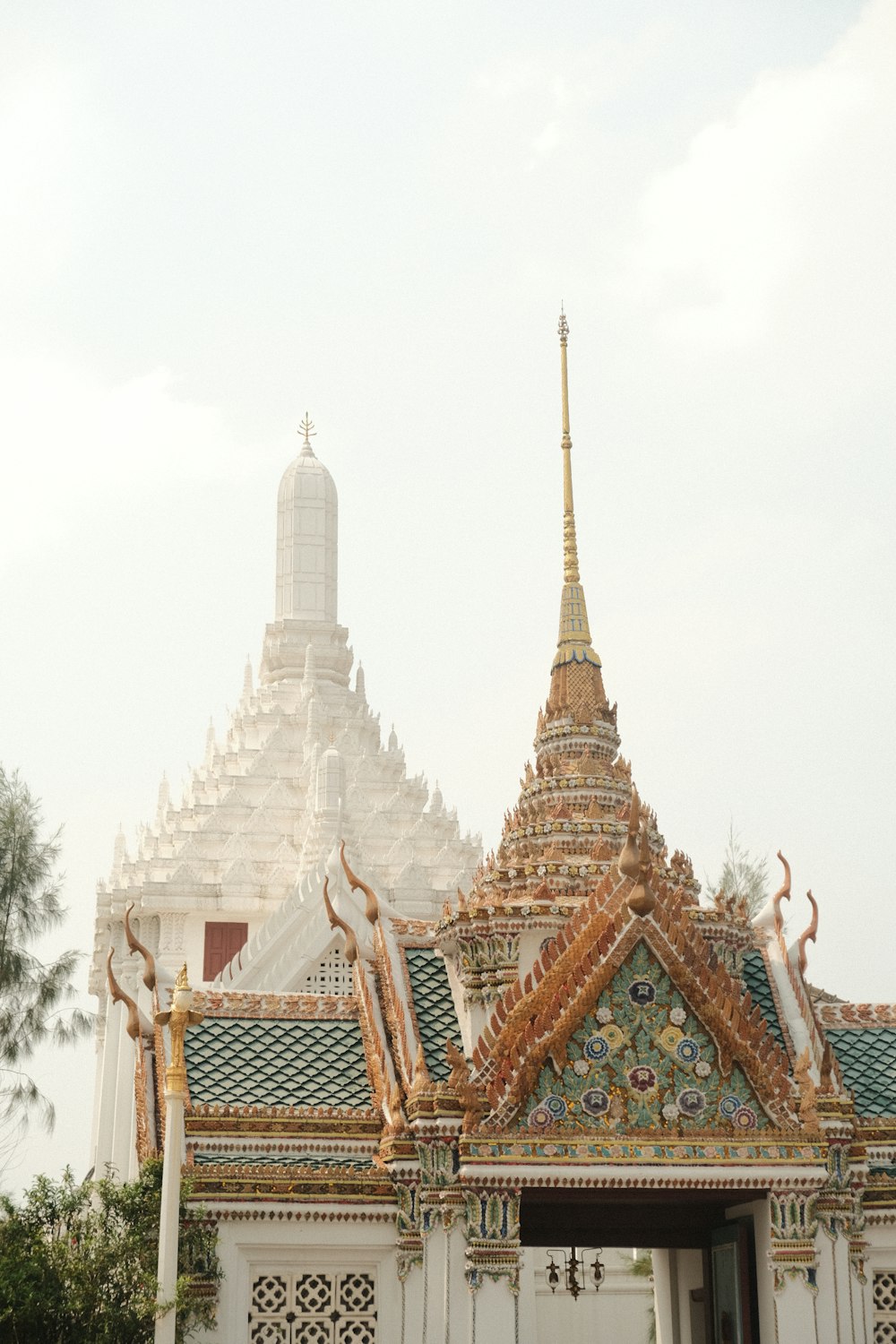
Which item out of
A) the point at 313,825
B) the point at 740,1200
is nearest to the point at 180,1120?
the point at 740,1200

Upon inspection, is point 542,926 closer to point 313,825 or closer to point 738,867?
point 738,867

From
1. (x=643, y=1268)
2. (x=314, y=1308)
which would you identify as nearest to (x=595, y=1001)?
(x=314, y=1308)

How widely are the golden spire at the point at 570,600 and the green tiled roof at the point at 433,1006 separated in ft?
17.9

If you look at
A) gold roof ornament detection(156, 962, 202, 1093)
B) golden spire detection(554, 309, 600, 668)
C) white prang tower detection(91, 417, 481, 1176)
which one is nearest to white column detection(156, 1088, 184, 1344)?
gold roof ornament detection(156, 962, 202, 1093)

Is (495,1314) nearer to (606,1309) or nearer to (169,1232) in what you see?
(169,1232)

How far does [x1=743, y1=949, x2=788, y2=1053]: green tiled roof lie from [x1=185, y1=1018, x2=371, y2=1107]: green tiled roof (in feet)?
12.3

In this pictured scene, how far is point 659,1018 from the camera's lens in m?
14.0

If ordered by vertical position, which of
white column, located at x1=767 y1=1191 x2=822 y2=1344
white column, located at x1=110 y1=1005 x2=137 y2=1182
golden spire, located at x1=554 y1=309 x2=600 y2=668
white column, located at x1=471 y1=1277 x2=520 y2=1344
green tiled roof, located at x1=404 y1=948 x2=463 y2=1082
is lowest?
white column, located at x1=471 y1=1277 x2=520 y2=1344

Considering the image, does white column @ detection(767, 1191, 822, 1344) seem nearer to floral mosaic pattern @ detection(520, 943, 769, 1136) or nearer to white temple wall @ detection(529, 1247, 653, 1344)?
floral mosaic pattern @ detection(520, 943, 769, 1136)

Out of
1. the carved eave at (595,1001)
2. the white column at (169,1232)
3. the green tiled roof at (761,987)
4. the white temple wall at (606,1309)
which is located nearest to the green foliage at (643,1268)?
the white temple wall at (606,1309)

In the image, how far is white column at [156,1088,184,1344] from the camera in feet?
39.7

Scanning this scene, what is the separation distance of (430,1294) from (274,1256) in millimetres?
1297

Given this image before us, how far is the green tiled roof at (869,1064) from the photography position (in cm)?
1528

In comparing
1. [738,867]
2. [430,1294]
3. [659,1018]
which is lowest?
[430,1294]
